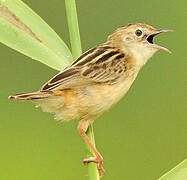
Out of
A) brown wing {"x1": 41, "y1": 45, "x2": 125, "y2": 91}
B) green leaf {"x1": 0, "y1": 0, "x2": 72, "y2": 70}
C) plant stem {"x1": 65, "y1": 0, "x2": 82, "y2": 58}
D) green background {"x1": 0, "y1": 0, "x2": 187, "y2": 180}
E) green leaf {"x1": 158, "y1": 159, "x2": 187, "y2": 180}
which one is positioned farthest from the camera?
green background {"x1": 0, "y1": 0, "x2": 187, "y2": 180}

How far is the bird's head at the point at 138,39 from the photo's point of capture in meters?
2.68

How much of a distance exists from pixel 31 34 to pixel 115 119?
2.21 metres

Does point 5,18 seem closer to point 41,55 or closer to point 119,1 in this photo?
point 41,55

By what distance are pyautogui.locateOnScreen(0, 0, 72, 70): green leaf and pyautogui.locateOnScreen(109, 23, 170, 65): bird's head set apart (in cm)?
41

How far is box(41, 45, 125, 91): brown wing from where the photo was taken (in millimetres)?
2453

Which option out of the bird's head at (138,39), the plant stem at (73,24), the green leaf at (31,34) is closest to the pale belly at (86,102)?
the bird's head at (138,39)

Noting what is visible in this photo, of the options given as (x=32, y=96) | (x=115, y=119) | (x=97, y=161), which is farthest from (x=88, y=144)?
(x=115, y=119)

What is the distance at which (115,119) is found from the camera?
4488 millimetres

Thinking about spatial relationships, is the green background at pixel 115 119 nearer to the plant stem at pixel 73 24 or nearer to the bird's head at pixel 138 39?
the bird's head at pixel 138 39

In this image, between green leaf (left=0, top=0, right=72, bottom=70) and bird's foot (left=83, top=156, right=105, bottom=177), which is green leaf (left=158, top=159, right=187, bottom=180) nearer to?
bird's foot (left=83, top=156, right=105, bottom=177)

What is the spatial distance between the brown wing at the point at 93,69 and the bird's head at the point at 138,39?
0.14 ft

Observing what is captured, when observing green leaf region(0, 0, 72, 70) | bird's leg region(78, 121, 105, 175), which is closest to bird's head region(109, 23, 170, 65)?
bird's leg region(78, 121, 105, 175)

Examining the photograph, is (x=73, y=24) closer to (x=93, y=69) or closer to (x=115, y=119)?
(x=93, y=69)

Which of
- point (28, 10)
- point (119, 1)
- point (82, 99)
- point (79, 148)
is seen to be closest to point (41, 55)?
point (28, 10)
